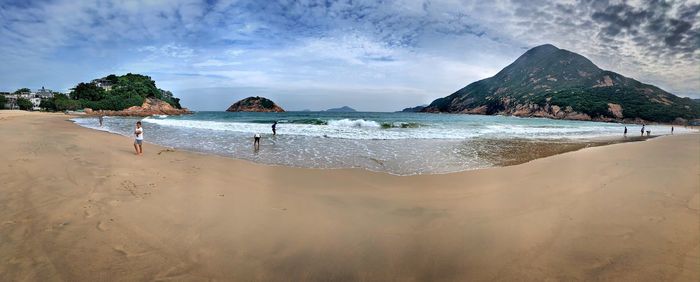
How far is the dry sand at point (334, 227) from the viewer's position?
328cm

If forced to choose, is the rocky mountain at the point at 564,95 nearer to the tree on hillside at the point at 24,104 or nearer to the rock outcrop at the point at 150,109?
the rock outcrop at the point at 150,109

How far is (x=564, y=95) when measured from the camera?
111 meters

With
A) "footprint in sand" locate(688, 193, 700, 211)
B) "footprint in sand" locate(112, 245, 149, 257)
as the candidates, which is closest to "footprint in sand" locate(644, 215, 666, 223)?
"footprint in sand" locate(688, 193, 700, 211)


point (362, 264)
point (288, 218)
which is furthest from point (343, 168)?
point (362, 264)

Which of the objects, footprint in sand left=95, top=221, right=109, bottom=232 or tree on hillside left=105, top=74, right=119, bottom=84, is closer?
footprint in sand left=95, top=221, right=109, bottom=232

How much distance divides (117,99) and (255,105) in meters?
56.8

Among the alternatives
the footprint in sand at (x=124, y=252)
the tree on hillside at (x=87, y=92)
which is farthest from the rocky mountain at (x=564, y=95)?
the tree on hillside at (x=87, y=92)

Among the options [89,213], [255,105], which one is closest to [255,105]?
[255,105]

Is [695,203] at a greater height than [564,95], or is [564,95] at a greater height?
[564,95]

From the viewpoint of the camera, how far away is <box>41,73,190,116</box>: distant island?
74.9 meters

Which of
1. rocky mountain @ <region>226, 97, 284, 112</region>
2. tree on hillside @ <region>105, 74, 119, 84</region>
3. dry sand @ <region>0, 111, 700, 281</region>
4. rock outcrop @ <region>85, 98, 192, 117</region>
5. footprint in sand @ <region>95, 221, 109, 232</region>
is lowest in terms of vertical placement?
dry sand @ <region>0, 111, 700, 281</region>

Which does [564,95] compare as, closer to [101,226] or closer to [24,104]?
[101,226]

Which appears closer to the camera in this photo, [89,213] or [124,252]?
[124,252]

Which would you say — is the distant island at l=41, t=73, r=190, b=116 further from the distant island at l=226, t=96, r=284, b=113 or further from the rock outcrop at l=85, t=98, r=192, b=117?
the distant island at l=226, t=96, r=284, b=113
